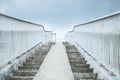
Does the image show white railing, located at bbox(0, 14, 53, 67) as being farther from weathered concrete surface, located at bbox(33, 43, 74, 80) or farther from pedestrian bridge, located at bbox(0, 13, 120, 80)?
weathered concrete surface, located at bbox(33, 43, 74, 80)

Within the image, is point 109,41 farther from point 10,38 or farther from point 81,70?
point 10,38

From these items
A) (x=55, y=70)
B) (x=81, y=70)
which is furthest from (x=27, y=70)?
(x=81, y=70)

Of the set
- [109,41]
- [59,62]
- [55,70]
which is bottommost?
[55,70]

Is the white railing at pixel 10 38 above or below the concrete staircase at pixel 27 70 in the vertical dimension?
above

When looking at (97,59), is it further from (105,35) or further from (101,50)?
(105,35)

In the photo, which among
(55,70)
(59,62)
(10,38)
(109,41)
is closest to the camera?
(109,41)

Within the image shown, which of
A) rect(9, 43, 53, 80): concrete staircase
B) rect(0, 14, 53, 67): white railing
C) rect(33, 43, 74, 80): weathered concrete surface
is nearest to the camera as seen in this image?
rect(0, 14, 53, 67): white railing

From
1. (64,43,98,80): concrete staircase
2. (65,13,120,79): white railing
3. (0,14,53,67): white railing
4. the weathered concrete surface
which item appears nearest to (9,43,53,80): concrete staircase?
the weathered concrete surface

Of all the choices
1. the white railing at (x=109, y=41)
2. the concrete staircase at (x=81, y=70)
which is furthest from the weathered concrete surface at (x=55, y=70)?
the white railing at (x=109, y=41)

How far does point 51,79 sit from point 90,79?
3.51ft

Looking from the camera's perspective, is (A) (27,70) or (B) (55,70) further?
(B) (55,70)

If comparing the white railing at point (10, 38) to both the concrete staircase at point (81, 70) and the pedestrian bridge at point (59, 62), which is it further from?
the concrete staircase at point (81, 70)

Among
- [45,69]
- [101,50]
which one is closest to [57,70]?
[45,69]

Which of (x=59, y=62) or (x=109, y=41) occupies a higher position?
(x=109, y=41)
